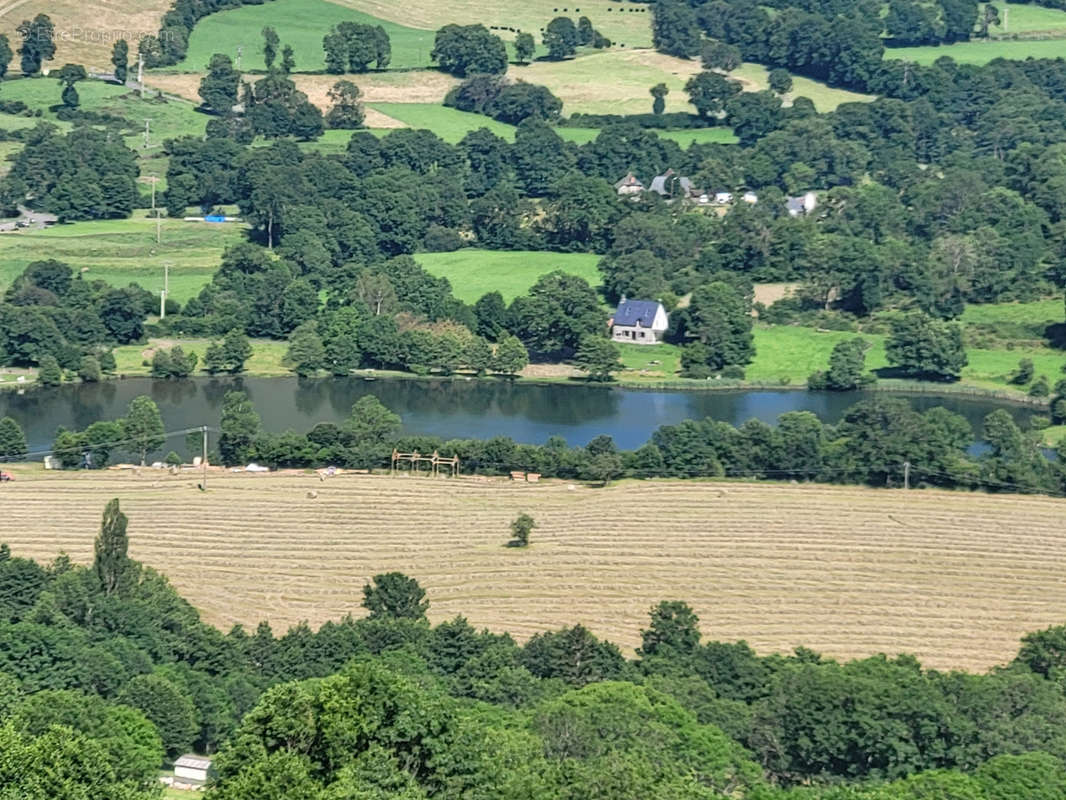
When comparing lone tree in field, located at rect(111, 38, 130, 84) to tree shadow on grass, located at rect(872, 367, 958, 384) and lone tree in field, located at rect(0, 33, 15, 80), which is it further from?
tree shadow on grass, located at rect(872, 367, 958, 384)

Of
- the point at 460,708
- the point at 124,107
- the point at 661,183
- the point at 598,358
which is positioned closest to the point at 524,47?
the point at 124,107

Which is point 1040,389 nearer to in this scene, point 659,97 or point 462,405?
point 462,405

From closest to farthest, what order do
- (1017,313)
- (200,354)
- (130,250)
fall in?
1. (200,354)
2. (1017,313)
3. (130,250)

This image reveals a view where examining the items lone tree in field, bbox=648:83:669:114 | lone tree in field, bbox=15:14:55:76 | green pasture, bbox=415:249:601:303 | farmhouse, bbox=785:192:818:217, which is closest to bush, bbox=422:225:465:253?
green pasture, bbox=415:249:601:303

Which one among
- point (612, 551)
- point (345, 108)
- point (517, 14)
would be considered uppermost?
point (517, 14)

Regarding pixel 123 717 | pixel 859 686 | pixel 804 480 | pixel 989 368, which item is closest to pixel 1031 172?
pixel 989 368
